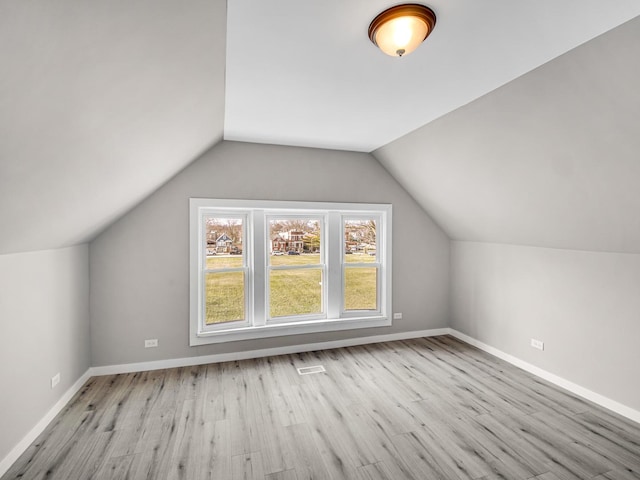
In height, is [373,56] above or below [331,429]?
above

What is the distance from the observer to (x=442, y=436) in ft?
8.41

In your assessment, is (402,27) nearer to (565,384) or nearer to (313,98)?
(313,98)

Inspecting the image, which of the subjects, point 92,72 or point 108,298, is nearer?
point 92,72

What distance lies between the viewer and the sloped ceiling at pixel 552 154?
1892mm

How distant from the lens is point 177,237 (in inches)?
149

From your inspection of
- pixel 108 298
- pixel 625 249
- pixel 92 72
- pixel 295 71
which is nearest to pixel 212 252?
pixel 108 298

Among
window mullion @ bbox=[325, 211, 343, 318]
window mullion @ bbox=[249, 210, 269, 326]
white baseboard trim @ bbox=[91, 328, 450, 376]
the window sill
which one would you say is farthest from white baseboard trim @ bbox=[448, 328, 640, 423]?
window mullion @ bbox=[249, 210, 269, 326]

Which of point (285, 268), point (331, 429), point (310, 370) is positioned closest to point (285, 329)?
point (310, 370)

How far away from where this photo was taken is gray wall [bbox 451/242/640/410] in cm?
288

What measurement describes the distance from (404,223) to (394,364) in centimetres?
194

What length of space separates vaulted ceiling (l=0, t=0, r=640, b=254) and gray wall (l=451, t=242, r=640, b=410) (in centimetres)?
28

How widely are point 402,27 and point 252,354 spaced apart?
12.0 feet

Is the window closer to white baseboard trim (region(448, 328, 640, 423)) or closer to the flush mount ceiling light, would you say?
white baseboard trim (region(448, 328, 640, 423))

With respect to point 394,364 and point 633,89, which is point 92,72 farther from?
point 394,364
